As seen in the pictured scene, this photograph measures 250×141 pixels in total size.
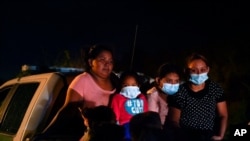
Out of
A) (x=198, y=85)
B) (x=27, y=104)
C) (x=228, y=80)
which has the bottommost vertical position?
(x=228, y=80)

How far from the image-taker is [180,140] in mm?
3314

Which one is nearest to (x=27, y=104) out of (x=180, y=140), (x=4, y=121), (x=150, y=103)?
(x=4, y=121)

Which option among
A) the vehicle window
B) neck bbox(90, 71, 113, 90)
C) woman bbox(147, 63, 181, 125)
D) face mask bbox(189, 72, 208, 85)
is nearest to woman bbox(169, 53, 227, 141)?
face mask bbox(189, 72, 208, 85)

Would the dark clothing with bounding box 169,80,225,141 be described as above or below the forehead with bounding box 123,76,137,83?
below

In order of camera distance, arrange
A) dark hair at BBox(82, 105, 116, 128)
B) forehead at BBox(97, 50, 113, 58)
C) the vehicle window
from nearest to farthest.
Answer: dark hair at BBox(82, 105, 116, 128) < forehead at BBox(97, 50, 113, 58) < the vehicle window

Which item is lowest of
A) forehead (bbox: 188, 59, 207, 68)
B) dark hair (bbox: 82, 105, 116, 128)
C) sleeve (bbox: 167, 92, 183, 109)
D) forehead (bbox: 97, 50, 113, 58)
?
sleeve (bbox: 167, 92, 183, 109)

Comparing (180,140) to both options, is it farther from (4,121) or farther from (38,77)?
(4,121)

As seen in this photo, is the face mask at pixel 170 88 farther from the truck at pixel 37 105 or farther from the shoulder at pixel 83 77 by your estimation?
the truck at pixel 37 105

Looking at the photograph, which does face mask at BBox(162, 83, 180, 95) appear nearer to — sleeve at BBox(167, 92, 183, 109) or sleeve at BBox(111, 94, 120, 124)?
sleeve at BBox(167, 92, 183, 109)

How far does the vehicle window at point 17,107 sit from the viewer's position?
5.18 meters

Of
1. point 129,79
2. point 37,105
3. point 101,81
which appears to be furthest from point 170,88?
point 37,105

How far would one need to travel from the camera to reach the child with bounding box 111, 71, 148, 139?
464cm

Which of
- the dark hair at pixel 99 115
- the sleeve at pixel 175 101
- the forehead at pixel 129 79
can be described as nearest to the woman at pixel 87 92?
the forehead at pixel 129 79

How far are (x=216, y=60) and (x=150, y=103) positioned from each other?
10.2 m
